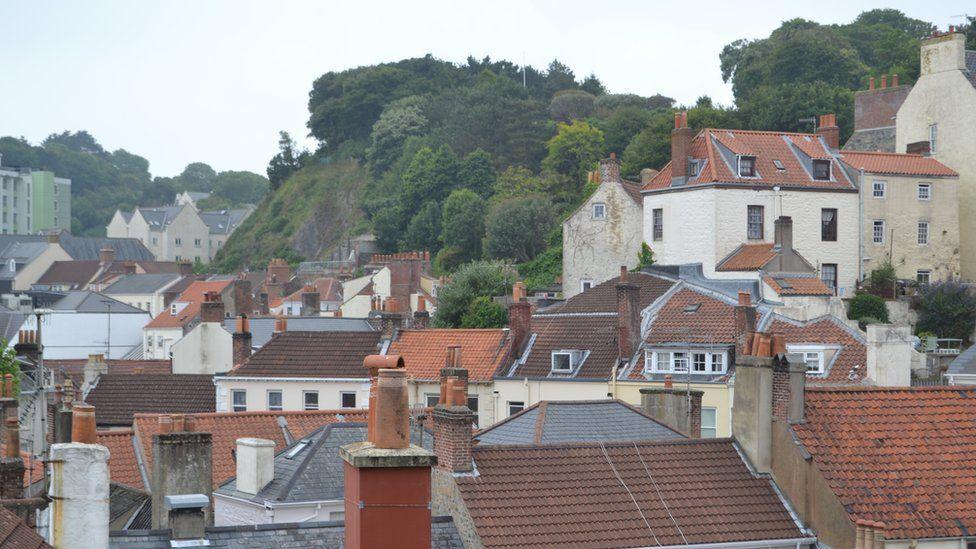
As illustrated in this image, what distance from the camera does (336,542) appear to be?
19.5 m

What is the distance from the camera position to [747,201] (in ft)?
193

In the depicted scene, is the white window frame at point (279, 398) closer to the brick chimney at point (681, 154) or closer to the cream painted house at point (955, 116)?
the brick chimney at point (681, 154)

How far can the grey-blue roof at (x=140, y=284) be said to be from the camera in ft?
381

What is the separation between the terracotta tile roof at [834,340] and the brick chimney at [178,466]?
2257cm

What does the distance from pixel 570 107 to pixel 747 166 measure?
207ft

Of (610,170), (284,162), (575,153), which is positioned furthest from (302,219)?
(610,170)

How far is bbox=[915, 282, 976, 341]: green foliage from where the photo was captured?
59428 mm

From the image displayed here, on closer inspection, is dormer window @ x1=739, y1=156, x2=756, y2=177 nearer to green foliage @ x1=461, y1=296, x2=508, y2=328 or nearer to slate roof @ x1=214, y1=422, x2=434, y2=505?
green foliage @ x1=461, y1=296, x2=508, y2=328

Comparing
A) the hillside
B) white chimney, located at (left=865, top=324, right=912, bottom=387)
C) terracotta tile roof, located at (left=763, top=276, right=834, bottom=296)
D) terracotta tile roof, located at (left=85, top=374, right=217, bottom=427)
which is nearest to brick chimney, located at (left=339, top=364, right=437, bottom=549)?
white chimney, located at (left=865, top=324, right=912, bottom=387)

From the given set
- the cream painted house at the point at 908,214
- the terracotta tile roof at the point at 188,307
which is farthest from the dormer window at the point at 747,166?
the terracotta tile roof at the point at 188,307

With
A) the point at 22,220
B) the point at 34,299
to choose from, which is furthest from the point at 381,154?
the point at 22,220

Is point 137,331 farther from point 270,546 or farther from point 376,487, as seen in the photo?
point 376,487

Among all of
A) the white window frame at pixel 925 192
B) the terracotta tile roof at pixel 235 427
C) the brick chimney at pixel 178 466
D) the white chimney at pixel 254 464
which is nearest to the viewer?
the brick chimney at pixel 178 466

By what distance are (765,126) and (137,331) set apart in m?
41.3
